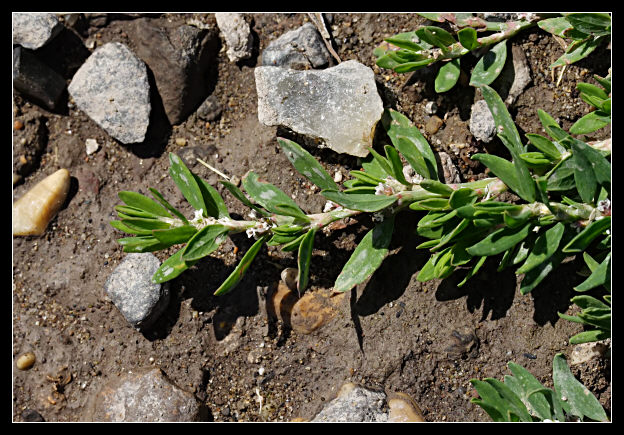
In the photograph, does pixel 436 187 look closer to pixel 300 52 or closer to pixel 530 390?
pixel 530 390

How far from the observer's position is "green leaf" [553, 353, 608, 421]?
2.41 meters

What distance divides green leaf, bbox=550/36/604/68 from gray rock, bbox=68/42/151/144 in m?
2.06

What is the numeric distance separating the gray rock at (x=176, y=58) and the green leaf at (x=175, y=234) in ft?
2.78

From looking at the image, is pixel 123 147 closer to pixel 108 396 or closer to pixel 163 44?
pixel 163 44

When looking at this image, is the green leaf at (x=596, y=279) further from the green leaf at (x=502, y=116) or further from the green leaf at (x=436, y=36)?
the green leaf at (x=436, y=36)

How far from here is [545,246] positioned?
2.23 metres

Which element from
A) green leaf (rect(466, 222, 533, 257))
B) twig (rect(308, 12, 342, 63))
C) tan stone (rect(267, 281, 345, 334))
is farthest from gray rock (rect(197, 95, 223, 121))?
green leaf (rect(466, 222, 533, 257))

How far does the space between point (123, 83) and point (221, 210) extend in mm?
948

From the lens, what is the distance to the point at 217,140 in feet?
9.73

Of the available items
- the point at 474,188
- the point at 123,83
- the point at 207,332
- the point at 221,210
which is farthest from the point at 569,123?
the point at 123,83

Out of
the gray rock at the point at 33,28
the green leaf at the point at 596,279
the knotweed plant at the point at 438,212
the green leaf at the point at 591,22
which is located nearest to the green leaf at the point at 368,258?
the knotweed plant at the point at 438,212

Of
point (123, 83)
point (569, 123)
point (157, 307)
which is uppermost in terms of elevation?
point (123, 83)

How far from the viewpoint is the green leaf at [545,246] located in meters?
2.20

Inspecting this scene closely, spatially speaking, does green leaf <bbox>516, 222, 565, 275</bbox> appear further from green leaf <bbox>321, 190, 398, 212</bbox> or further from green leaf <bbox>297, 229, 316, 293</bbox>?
green leaf <bbox>297, 229, 316, 293</bbox>
